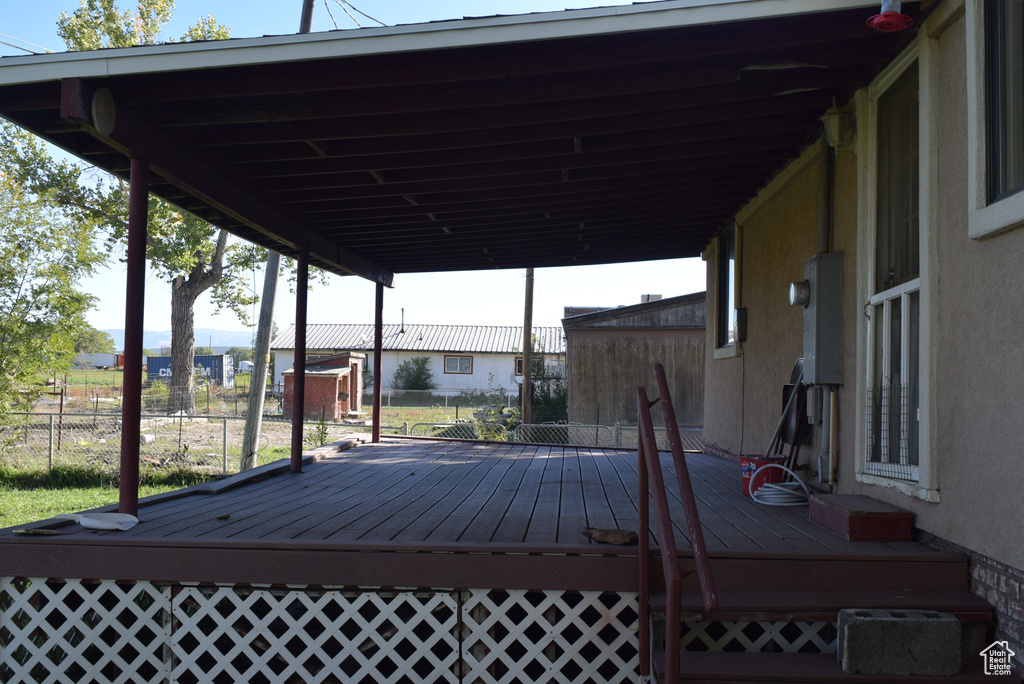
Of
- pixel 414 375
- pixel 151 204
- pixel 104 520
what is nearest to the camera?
pixel 104 520

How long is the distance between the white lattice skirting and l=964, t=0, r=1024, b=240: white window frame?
1896 millimetres

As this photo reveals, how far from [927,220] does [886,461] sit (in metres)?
1.15

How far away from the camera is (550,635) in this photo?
10.0 feet

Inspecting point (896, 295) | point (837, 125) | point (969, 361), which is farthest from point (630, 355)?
point (969, 361)

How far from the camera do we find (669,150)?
4723 millimetres

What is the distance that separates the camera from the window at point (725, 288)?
7.26 metres

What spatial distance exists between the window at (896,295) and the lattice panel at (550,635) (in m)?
1.38

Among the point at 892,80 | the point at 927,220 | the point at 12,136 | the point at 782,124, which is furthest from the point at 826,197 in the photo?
the point at 12,136

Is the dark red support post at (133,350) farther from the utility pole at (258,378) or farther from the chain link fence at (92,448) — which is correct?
the utility pole at (258,378)

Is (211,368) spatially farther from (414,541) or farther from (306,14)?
(414,541)

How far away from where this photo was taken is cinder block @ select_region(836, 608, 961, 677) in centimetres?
242

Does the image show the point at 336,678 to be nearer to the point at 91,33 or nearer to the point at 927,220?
the point at 927,220

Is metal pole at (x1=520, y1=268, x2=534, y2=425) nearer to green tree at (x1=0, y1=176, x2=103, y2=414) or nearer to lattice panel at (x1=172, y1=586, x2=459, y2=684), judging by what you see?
green tree at (x1=0, y1=176, x2=103, y2=414)

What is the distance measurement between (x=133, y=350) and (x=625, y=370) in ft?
47.5
